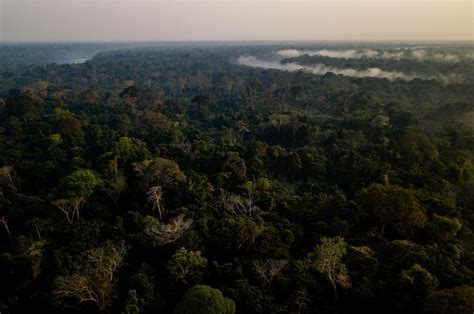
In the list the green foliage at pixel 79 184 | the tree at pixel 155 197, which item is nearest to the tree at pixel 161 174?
the tree at pixel 155 197

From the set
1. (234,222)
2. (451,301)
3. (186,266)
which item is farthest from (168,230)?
(451,301)

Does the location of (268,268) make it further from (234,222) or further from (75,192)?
(75,192)

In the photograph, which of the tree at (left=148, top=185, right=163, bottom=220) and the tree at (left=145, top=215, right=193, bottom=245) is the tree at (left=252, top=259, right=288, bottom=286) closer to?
the tree at (left=145, top=215, right=193, bottom=245)

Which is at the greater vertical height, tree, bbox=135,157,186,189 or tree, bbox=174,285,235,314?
tree, bbox=135,157,186,189

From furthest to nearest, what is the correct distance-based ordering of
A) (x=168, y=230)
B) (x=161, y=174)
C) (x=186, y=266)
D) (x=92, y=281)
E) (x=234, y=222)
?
(x=161, y=174) → (x=234, y=222) → (x=168, y=230) → (x=186, y=266) → (x=92, y=281)

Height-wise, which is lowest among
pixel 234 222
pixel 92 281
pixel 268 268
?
pixel 268 268

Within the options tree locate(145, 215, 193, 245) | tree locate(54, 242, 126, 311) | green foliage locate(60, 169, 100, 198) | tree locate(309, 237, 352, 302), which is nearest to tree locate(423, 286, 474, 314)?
tree locate(309, 237, 352, 302)
